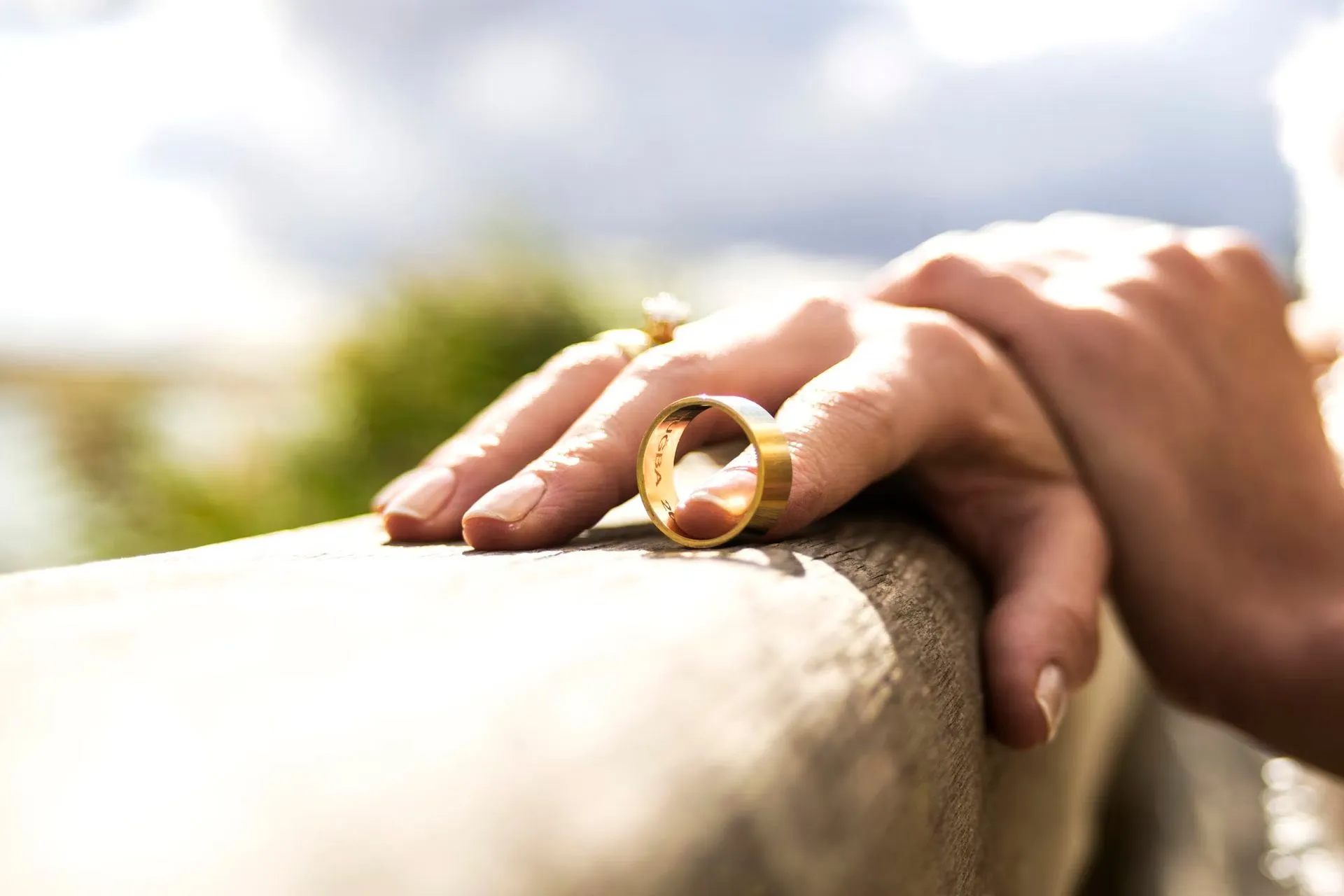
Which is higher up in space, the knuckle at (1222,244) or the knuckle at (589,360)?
the knuckle at (589,360)

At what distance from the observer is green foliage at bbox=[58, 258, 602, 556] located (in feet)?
10.0

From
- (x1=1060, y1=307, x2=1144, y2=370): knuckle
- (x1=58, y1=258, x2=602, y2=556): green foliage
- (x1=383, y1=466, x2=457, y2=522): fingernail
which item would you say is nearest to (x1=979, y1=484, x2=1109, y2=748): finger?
(x1=1060, y1=307, x2=1144, y2=370): knuckle

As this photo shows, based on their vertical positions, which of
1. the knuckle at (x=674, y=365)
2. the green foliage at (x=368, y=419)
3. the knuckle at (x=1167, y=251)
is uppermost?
the knuckle at (x=674, y=365)

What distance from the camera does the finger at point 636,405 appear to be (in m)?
0.59

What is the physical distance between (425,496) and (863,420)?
1.00 ft

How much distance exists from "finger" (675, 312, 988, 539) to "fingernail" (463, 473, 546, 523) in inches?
4.1

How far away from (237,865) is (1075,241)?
0.98m

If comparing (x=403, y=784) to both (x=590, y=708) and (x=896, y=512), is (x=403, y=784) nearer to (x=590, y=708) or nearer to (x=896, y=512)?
(x=590, y=708)

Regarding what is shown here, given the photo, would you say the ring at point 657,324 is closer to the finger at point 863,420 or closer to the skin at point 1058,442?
the skin at point 1058,442

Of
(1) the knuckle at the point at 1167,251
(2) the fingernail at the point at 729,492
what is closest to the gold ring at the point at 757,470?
(2) the fingernail at the point at 729,492

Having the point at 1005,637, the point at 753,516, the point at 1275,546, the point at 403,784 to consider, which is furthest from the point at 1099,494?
the point at 403,784

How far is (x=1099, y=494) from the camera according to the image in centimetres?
82

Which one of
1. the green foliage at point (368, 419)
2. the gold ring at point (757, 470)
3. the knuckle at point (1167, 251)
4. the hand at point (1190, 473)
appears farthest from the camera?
the green foliage at point (368, 419)

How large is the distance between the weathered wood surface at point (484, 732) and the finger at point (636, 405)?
14 centimetres
